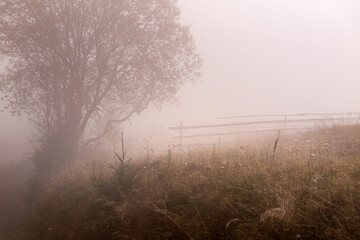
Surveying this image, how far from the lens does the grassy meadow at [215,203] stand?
12.0 ft

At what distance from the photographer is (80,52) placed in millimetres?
15086

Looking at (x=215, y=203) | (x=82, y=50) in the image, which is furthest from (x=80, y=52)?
(x=215, y=203)

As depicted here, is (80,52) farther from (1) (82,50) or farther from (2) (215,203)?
(2) (215,203)

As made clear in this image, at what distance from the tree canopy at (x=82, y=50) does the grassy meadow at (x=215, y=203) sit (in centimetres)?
687

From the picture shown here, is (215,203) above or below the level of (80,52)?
below

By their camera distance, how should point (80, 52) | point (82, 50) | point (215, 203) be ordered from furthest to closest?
point (80, 52)
point (82, 50)
point (215, 203)

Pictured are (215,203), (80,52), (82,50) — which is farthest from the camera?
(80,52)

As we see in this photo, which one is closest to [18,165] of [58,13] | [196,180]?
[58,13]

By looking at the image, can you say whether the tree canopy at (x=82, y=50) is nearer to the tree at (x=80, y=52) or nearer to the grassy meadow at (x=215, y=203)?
the tree at (x=80, y=52)

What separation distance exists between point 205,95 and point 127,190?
64.3 meters

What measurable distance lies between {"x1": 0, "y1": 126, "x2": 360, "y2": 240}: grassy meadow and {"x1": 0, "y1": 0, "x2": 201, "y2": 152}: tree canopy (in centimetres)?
687

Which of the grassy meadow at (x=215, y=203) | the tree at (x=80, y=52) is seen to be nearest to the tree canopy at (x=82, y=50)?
the tree at (x=80, y=52)

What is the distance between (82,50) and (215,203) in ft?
42.1

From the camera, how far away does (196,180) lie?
20.1 ft
